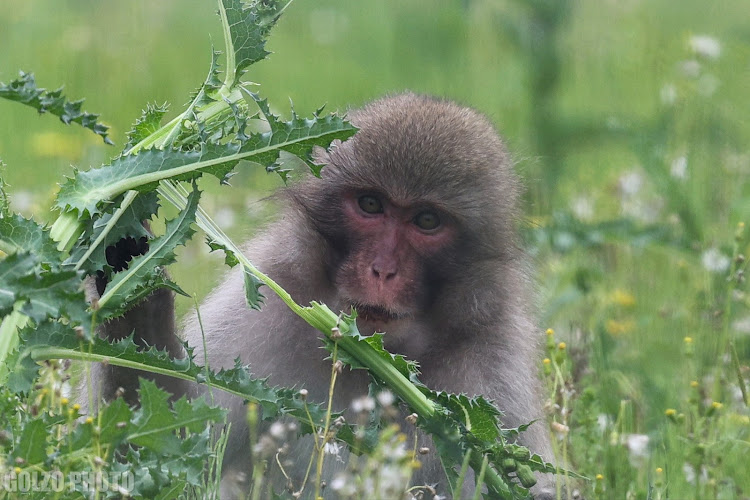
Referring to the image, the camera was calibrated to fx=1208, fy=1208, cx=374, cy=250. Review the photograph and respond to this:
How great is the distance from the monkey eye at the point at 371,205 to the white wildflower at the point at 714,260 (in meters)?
2.21

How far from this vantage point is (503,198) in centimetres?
418

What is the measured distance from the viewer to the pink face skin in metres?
3.66

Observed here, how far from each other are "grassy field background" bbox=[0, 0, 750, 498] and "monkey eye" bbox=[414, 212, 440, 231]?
2.12 ft

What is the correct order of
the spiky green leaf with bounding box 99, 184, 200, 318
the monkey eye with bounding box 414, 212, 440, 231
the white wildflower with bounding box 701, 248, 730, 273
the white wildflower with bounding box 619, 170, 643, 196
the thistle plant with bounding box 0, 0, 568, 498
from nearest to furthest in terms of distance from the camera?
1. the thistle plant with bounding box 0, 0, 568, 498
2. the spiky green leaf with bounding box 99, 184, 200, 318
3. the monkey eye with bounding box 414, 212, 440, 231
4. the white wildflower with bounding box 701, 248, 730, 273
5. the white wildflower with bounding box 619, 170, 643, 196

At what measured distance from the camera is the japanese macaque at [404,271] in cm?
383

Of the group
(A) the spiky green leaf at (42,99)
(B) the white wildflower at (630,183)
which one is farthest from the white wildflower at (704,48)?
(A) the spiky green leaf at (42,99)

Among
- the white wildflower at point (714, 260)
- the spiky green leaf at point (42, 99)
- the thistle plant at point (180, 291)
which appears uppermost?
the white wildflower at point (714, 260)

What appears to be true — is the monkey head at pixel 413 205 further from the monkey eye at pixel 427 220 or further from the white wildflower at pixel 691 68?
the white wildflower at pixel 691 68

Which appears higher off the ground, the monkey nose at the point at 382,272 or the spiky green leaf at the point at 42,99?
the spiky green leaf at the point at 42,99

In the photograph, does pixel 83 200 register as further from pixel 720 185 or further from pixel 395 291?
pixel 720 185

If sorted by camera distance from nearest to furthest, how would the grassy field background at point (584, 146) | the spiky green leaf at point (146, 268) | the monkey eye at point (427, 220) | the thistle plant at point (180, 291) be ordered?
the thistle plant at point (180, 291), the spiky green leaf at point (146, 268), the monkey eye at point (427, 220), the grassy field background at point (584, 146)

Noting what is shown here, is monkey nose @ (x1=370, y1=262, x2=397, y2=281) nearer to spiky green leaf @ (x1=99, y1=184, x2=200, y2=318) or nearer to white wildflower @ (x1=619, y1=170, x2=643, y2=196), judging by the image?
spiky green leaf @ (x1=99, y1=184, x2=200, y2=318)

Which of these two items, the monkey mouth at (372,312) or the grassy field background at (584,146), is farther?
the grassy field background at (584,146)

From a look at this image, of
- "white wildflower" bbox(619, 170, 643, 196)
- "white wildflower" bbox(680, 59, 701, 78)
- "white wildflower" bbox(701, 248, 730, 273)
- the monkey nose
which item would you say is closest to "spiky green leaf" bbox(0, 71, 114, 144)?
the monkey nose
